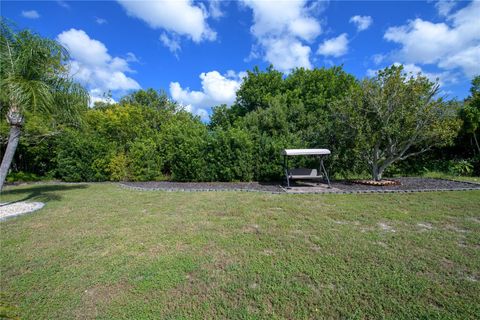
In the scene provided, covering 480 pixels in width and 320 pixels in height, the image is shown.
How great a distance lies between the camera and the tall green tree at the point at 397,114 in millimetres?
8602

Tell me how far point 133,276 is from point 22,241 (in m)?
2.57

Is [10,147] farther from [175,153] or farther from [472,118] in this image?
[472,118]

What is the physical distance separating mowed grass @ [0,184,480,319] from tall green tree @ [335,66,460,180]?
3.76 m

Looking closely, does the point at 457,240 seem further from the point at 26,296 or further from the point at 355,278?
the point at 26,296

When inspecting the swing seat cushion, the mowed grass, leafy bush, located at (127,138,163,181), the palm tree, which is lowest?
the mowed grass

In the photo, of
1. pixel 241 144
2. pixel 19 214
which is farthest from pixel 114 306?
pixel 241 144

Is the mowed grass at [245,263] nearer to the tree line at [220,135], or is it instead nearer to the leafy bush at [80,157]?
the tree line at [220,135]

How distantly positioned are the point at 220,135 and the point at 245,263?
295 inches

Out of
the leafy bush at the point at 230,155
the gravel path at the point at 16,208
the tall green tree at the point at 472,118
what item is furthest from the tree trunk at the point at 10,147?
the tall green tree at the point at 472,118

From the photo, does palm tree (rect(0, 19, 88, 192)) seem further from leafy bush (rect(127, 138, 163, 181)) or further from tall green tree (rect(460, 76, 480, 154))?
tall green tree (rect(460, 76, 480, 154))

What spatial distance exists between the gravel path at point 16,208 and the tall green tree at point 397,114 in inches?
409

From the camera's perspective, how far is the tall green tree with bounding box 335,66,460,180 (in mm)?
8602

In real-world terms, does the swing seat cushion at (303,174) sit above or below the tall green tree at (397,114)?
below

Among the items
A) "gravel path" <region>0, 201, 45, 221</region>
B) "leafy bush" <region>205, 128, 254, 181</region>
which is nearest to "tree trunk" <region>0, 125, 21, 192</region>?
"gravel path" <region>0, 201, 45, 221</region>
